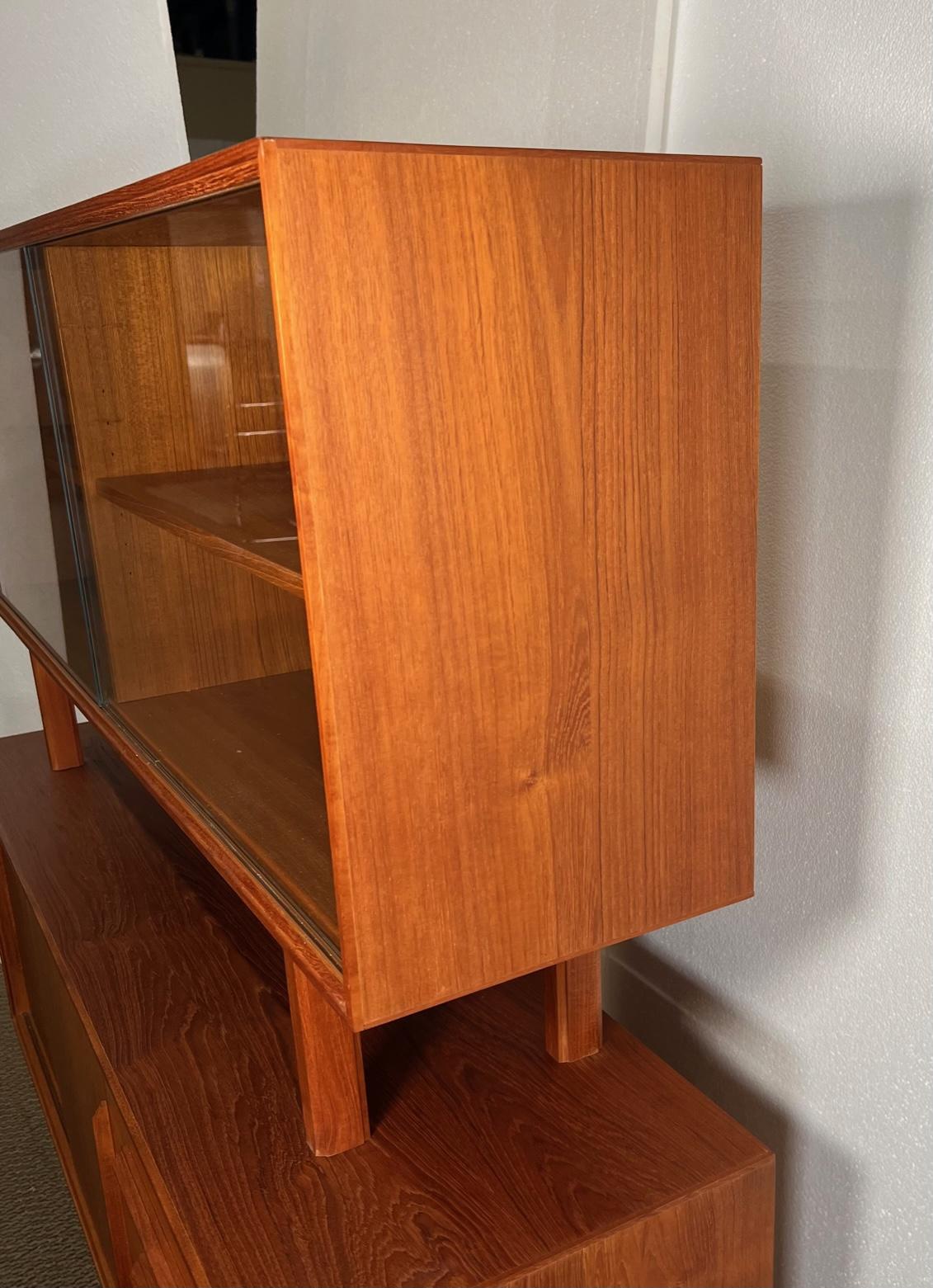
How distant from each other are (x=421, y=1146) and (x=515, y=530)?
0.66 m

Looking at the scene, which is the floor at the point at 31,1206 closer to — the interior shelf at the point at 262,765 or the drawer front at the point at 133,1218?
the drawer front at the point at 133,1218

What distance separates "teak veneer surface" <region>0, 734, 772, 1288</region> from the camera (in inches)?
41.9

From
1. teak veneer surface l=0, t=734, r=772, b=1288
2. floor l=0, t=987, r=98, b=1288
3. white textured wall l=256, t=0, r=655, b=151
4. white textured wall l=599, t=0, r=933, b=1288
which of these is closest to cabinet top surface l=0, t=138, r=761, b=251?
white textured wall l=599, t=0, r=933, b=1288

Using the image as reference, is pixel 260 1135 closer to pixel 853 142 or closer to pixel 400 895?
pixel 400 895

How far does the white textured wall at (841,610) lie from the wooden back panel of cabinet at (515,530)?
152 millimetres

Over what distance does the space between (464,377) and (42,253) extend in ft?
2.64

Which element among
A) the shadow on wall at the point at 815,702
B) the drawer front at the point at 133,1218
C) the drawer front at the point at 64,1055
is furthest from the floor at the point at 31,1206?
the shadow on wall at the point at 815,702

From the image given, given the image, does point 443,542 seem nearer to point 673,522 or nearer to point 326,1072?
point 673,522

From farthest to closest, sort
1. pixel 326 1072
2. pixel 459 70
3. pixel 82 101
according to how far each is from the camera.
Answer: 1. pixel 82 101
2. pixel 459 70
3. pixel 326 1072

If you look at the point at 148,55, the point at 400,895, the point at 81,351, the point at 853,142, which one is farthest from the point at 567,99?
the point at 148,55

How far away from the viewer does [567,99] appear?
134 cm

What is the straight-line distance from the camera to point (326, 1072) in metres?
1.15

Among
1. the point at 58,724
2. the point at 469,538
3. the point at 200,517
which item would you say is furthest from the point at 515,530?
the point at 58,724

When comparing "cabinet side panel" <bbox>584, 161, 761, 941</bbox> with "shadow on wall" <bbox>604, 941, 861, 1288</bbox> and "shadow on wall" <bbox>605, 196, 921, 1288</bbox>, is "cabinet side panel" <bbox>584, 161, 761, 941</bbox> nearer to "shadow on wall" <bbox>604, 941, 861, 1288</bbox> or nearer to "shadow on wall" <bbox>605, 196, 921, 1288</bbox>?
"shadow on wall" <bbox>605, 196, 921, 1288</bbox>
